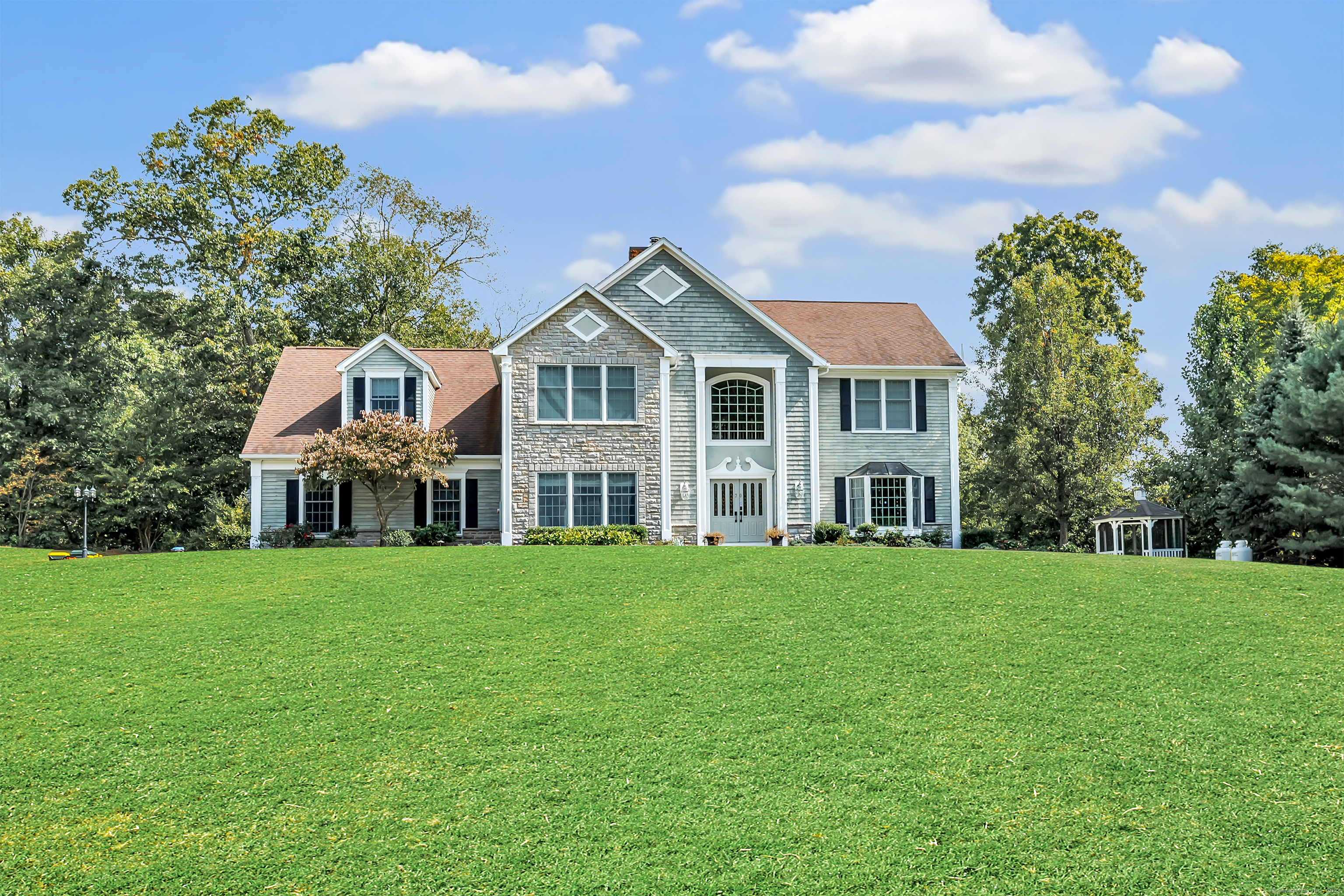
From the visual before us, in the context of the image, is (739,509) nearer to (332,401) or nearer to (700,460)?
(700,460)

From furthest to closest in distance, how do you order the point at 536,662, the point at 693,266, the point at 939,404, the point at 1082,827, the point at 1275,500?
the point at 939,404 < the point at 693,266 < the point at 1275,500 < the point at 536,662 < the point at 1082,827

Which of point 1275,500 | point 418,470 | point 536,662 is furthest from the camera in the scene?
point 418,470

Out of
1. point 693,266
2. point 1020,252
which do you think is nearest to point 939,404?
point 693,266

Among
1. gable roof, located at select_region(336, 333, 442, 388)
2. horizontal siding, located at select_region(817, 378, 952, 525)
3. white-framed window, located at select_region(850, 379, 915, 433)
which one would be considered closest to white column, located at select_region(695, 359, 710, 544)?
horizontal siding, located at select_region(817, 378, 952, 525)

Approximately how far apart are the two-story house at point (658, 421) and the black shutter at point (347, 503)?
0.04 meters

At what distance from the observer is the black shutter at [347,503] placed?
2670 cm

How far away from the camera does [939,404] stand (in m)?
28.8

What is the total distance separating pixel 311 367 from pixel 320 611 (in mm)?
18028

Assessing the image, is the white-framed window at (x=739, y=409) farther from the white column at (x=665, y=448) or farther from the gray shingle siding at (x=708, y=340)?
the white column at (x=665, y=448)

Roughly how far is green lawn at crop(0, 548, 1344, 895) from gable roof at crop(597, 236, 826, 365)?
12.6m

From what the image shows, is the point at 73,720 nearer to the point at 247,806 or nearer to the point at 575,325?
the point at 247,806

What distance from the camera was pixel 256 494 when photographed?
2688 centimetres

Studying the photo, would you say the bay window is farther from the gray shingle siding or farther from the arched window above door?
the arched window above door

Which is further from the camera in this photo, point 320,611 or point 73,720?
point 320,611
